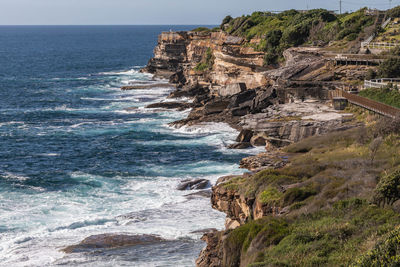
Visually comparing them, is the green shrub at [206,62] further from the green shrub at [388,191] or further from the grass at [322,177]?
the green shrub at [388,191]

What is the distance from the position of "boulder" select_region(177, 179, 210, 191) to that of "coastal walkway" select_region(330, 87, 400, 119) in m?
13.2

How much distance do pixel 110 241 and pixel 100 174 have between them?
1643 cm

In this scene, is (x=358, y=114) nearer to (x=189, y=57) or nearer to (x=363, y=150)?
(x=363, y=150)

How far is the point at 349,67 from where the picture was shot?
2344 inches

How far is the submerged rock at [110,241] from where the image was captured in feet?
105

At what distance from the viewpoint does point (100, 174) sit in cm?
4875

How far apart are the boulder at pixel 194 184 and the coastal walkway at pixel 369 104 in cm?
1324

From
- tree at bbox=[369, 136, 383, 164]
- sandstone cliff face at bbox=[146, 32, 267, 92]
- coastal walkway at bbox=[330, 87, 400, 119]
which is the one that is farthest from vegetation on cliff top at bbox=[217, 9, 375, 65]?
tree at bbox=[369, 136, 383, 164]

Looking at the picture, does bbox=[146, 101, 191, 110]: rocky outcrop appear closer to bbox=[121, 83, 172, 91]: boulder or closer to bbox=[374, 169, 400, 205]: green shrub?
bbox=[121, 83, 172, 91]: boulder

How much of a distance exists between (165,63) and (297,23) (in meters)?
33.7

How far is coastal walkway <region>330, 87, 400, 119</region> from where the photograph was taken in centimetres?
4084

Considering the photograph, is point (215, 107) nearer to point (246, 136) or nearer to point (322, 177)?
point (246, 136)

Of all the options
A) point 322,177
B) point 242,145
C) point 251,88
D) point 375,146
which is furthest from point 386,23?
point 322,177

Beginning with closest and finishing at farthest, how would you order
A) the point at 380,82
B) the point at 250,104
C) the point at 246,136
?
1. the point at 380,82
2. the point at 246,136
3. the point at 250,104
